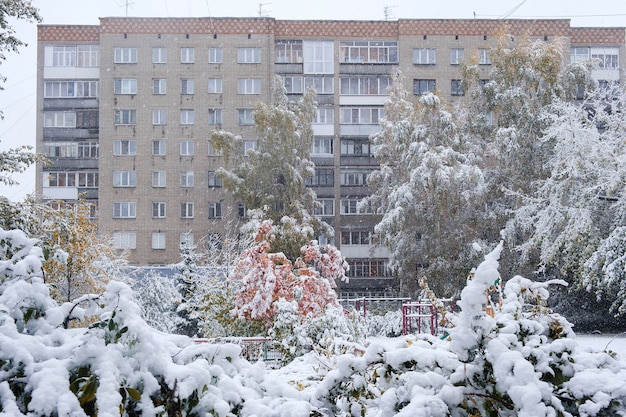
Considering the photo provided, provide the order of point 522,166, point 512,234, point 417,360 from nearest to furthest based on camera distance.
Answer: point 417,360, point 512,234, point 522,166

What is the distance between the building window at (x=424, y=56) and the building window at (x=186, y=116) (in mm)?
13192

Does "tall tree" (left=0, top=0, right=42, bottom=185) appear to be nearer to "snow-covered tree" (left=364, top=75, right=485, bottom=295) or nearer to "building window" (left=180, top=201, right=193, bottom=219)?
"snow-covered tree" (left=364, top=75, right=485, bottom=295)

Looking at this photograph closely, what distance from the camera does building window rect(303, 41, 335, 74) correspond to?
41.0 meters

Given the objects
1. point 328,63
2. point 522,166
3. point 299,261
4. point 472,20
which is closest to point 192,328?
point 299,261

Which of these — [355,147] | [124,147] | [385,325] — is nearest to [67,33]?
[124,147]

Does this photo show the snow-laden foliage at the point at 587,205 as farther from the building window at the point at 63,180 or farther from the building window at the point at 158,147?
the building window at the point at 63,180

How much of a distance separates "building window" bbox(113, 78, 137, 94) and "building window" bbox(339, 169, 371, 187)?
1272cm

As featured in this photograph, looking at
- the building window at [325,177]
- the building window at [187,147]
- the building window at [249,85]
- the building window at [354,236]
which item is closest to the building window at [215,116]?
the building window at [187,147]

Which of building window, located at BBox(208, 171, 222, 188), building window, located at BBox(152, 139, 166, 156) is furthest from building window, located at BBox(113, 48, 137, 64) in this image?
building window, located at BBox(208, 171, 222, 188)

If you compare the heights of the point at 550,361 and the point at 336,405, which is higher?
the point at 550,361

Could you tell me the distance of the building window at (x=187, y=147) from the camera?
40562 millimetres

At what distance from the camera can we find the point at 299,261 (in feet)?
Result: 55.9

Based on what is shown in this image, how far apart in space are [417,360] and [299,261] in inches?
549

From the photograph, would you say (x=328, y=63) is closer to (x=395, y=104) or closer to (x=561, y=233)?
(x=395, y=104)
